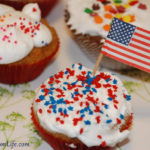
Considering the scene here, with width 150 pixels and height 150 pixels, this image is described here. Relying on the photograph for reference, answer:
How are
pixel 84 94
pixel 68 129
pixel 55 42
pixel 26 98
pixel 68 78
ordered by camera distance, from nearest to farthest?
pixel 68 129, pixel 84 94, pixel 68 78, pixel 26 98, pixel 55 42

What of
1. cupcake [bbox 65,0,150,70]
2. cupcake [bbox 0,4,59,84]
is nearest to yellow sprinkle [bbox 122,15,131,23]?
cupcake [bbox 65,0,150,70]

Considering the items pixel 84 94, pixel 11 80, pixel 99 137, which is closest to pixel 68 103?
pixel 84 94

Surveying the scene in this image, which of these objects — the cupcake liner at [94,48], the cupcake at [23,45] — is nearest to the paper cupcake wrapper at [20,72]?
the cupcake at [23,45]

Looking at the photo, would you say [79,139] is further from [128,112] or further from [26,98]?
[26,98]

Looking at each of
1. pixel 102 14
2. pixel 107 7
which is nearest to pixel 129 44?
pixel 102 14

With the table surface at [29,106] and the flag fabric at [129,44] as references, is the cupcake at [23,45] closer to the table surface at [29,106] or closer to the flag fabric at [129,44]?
the table surface at [29,106]

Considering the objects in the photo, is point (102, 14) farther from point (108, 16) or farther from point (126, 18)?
point (126, 18)

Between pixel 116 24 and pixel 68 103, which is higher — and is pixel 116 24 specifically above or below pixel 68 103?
above
